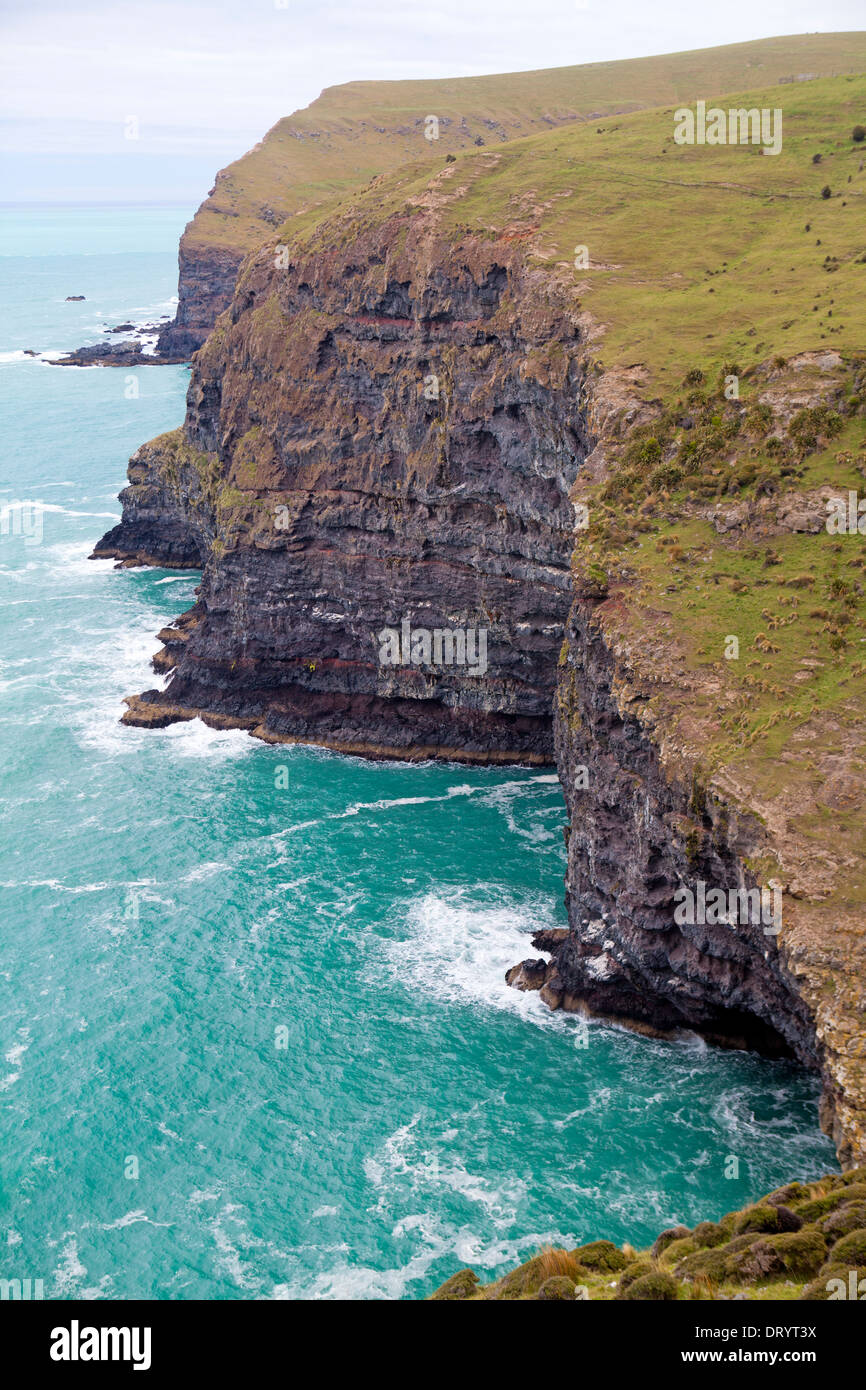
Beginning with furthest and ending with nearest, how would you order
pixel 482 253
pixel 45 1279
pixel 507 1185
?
pixel 482 253 → pixel 507 1185 → pixel 45 1279

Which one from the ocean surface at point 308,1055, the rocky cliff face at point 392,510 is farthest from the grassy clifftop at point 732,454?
the ocean surface at point 308,1055

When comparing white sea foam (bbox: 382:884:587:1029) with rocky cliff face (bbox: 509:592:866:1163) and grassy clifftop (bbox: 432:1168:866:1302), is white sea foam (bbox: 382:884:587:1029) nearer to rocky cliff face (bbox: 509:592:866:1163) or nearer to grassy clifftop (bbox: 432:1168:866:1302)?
rocky cliff face (bbox: 509:592:866:1163)

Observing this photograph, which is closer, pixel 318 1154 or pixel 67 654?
pixel 318 1154

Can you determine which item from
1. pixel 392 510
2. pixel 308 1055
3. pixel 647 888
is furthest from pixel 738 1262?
pixel 392 510

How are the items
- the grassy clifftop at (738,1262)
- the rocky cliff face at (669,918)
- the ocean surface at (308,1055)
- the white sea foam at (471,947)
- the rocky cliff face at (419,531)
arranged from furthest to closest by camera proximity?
the white sea foam at (471,947)
the rocky cliff face at (419,531)
the ocean surface at (308,1055)
the rocky cliff face at (669,918)
the grassy clifftop at (738,1262)

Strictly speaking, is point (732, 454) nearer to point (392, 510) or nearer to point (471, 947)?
point (471, 947)

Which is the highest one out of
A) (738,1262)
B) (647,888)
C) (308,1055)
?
(647,888)

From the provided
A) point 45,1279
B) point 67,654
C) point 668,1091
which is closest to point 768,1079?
point 668,1091

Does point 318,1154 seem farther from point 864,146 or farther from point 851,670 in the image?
point 864,146

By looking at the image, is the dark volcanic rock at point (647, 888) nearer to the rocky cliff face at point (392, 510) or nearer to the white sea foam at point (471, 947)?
the white sea foam at point (471, 947)
